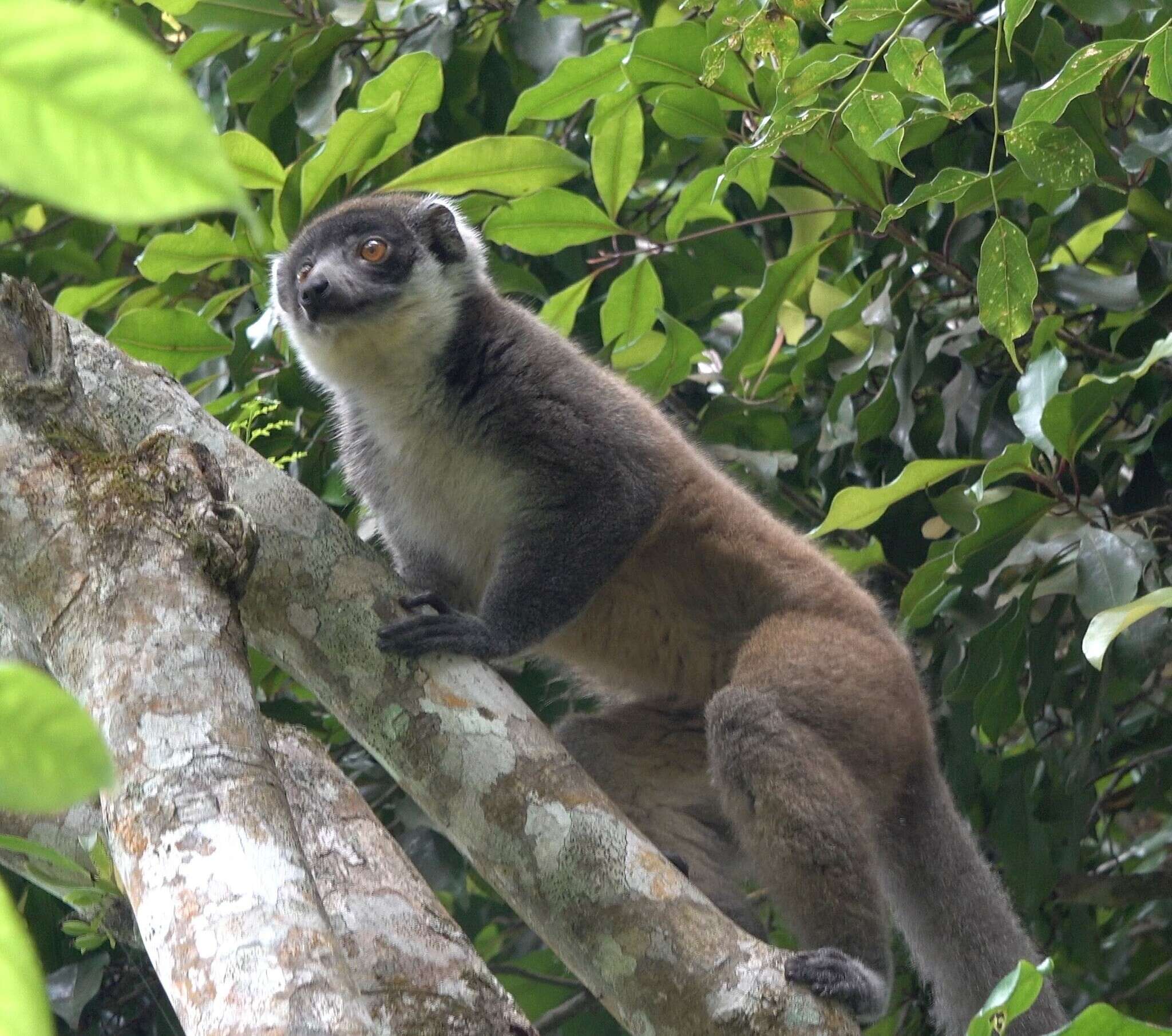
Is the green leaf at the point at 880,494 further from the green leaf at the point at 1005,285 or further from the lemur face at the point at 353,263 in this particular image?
the lemur face at the point at 353,263

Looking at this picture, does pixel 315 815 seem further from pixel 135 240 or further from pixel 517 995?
pixel 135 240

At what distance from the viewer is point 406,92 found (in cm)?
468

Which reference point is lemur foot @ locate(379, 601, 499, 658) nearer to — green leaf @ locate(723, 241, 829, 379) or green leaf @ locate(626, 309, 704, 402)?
green leaf @ locate(626, 309, 704, 402)

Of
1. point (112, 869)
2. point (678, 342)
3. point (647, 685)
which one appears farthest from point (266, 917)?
point (678, 342)

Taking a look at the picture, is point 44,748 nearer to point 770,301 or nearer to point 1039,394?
point 1039,394

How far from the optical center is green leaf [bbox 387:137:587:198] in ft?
15.6

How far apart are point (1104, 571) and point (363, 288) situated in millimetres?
2729

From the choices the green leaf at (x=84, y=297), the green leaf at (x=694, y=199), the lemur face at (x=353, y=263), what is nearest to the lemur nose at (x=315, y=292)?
the lemur face at (x=353, y=263)

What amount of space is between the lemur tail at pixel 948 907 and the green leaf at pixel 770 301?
1691mm

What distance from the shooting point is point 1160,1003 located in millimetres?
5832

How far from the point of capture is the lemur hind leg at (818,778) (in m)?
3.57

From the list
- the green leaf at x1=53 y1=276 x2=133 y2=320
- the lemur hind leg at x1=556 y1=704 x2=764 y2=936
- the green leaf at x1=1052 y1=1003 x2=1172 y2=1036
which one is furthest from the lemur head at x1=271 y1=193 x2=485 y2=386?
the green leaf at x1=1052 y1=1003 x2=1172 y2=1036

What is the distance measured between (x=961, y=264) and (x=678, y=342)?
3.51ft

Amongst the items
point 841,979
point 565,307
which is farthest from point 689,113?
point 841,979
